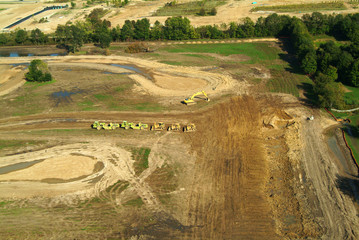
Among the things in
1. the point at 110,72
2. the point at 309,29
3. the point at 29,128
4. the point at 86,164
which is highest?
the point at 309,29

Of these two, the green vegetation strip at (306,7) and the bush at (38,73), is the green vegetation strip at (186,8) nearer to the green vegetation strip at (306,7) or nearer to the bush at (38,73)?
the green vegetation strip at (306,7)

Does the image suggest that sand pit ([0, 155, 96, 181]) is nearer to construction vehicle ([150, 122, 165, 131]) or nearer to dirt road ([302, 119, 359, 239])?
construction vehicle ([150, 122, 165, 131])

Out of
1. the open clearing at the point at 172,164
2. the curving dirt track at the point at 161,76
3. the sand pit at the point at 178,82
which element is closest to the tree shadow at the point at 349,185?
the open clearing at the point at 172,164

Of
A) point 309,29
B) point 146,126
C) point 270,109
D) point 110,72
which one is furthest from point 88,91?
point 309,29

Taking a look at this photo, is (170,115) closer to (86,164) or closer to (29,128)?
(86,164)

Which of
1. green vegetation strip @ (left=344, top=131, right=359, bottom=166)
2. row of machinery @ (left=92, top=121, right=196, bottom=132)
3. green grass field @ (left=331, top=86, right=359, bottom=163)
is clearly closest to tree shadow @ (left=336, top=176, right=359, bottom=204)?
green vegetation strip @ (left=344, top=131, right=359, bottom=166)

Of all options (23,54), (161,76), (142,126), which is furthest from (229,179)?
(23,54)
